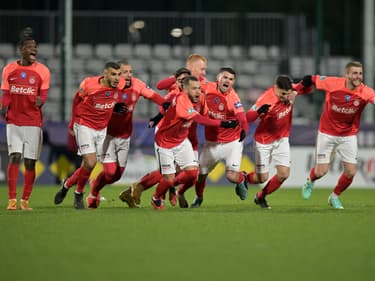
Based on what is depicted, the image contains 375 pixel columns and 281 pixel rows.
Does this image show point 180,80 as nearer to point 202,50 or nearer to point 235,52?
point 202,50

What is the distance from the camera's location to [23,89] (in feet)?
48.1

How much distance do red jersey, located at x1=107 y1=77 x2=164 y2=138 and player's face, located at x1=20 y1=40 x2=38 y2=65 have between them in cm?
138

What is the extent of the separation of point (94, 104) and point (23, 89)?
3.26ft

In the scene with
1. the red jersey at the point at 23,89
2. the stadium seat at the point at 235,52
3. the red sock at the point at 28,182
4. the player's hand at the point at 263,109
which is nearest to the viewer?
the red jersey at the point at 23,89

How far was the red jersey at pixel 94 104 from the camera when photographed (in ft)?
48.5

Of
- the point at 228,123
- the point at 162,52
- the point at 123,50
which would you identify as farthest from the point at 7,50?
the point at 228,123

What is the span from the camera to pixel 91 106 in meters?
14.8

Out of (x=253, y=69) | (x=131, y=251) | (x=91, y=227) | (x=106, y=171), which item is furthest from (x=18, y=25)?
(x=131, y=251)

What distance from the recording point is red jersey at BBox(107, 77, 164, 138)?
597 inches

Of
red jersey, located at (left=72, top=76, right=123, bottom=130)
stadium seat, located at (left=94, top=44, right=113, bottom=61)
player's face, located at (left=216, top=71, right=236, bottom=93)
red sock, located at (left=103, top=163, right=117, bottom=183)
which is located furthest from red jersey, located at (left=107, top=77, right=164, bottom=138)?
stadium seat, located at (left=94, top=44, right=113, bottom=61)

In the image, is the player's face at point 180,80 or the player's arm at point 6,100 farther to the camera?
the player's face at point 180,80

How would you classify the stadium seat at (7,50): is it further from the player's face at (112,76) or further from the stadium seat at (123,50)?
the player's face at (112,76)

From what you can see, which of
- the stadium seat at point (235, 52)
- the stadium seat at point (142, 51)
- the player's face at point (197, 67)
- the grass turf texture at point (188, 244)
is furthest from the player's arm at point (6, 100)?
the stadium seat at point (235, 52)

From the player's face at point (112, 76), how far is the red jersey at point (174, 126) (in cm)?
83
